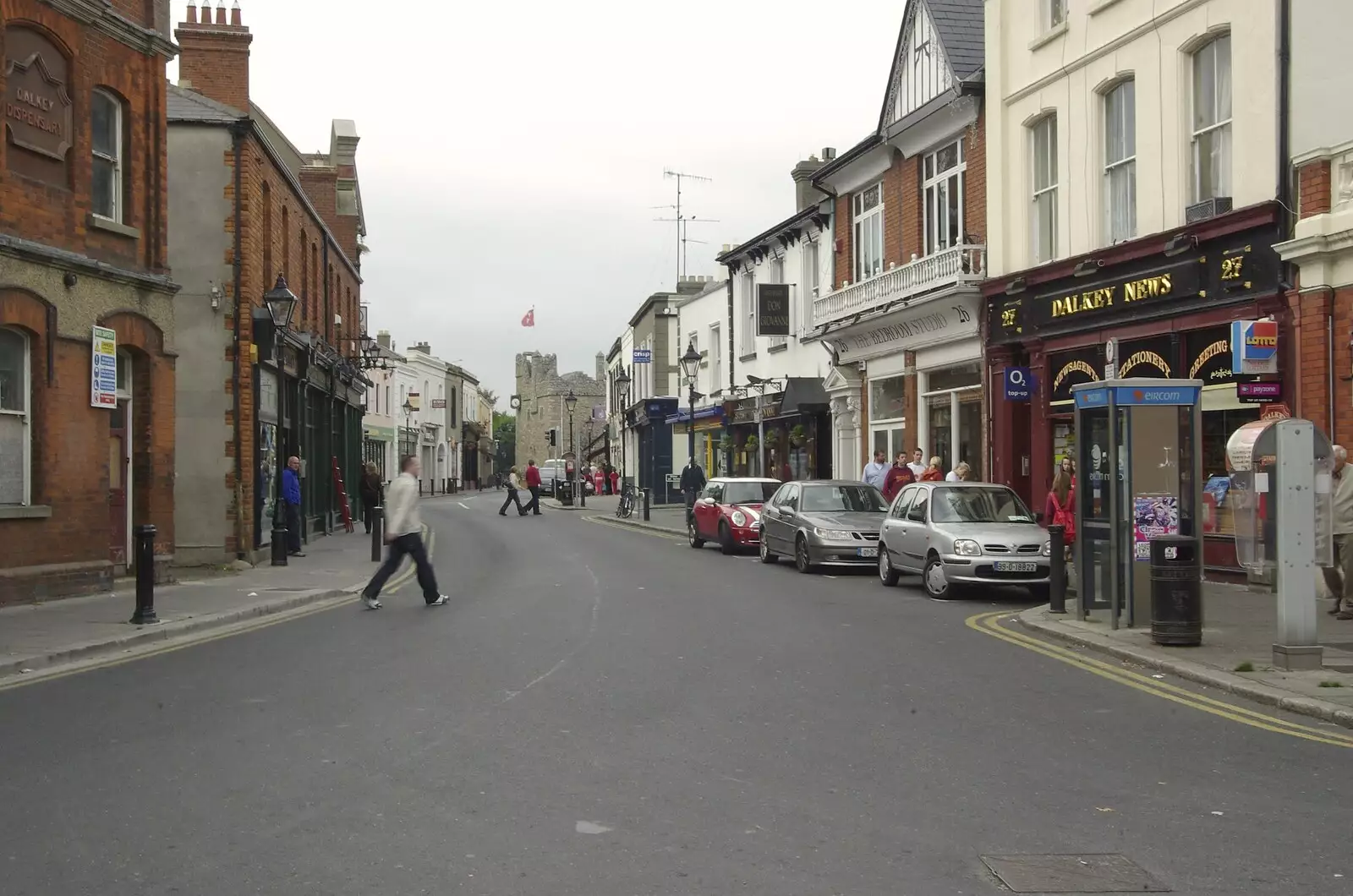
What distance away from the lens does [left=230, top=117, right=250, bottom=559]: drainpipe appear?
21.1 metres

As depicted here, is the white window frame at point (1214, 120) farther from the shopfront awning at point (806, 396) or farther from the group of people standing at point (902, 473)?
the shopfront awning at point (806, 396)

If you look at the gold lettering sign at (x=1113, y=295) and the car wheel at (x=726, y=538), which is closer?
the gold lettering sign at (x=1113, y=295)

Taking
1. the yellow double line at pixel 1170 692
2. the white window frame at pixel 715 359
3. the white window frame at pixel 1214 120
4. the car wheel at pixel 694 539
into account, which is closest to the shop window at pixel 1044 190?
the white window frame at pixel 1214 120

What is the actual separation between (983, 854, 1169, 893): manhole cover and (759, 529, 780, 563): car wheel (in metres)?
16.8

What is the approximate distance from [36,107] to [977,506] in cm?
1289

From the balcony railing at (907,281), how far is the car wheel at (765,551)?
638cm

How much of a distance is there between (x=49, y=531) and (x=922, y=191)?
18.9 m

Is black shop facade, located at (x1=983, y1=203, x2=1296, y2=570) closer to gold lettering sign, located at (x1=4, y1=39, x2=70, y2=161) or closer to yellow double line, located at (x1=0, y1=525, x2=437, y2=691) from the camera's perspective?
yellow double line, located at (x1=0, y1=525, x2=437, y2=691)

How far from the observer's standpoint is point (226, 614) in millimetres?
13898

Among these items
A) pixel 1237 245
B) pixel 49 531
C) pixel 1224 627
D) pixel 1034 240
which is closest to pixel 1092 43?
pixel 1034 240

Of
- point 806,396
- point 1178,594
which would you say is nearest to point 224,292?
point 1178,594

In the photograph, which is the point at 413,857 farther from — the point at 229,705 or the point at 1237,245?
the point at 1237,245

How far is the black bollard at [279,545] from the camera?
69.0 feet

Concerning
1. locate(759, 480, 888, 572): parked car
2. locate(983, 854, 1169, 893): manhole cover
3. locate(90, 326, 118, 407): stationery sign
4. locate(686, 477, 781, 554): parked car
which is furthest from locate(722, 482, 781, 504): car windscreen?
locate(983, 854, 1169, 893): manhole cover
